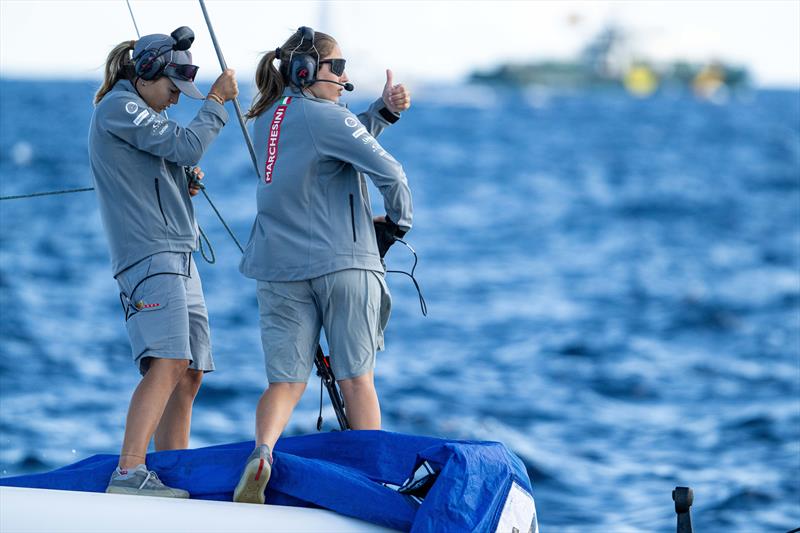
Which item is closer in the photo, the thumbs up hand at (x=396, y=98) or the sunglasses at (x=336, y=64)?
the sunglasses at (x=336, y=64)

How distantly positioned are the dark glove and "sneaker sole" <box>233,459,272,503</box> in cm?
89

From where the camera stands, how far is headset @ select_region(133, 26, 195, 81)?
4199 millimetres

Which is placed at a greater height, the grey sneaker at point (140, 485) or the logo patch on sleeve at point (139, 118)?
the logo patch on sleeve at point (139, 118)

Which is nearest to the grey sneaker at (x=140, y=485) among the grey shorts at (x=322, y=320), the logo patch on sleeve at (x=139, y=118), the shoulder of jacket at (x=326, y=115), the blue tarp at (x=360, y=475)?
the blue tarp at (x=360, y=475)

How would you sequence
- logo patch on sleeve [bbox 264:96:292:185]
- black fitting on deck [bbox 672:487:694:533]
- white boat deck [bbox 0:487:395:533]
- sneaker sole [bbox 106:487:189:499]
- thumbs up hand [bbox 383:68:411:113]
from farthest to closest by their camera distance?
thumbs up hand [bbox 383:68:411:113] < logo patch on sleeve [bbox 264:96:292:185] < black fitting on deck [bbox 672:487:694:533] < sneaker sole [bbox 106:487:189:499] < white boat deck [bbox 0:487:395:533]

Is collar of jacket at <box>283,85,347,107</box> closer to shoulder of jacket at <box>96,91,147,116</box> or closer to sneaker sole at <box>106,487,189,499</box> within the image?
shoulder of jacket at <box>96,91,147,116</box>

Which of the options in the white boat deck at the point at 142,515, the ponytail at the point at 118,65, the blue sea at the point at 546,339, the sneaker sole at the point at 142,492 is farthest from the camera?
the blue sea at the point at 546,339

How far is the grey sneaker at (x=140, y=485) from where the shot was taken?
13.0 ft

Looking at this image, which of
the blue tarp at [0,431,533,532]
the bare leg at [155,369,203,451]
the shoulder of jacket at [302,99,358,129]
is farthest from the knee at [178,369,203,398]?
the shoulder of jacket at [302,99,358,129]

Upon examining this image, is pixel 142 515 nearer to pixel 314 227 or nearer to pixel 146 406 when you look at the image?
pixel 146 406

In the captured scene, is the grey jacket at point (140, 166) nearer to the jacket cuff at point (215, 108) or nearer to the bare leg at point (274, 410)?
the jacket cuff at point (215, 108)

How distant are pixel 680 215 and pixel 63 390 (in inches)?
778

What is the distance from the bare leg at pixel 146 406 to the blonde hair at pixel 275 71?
0.92m

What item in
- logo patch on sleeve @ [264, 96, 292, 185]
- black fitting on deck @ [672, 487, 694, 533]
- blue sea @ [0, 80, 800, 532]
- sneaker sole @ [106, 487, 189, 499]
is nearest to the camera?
sneaker sole @ [106, 487, 189, 499]
